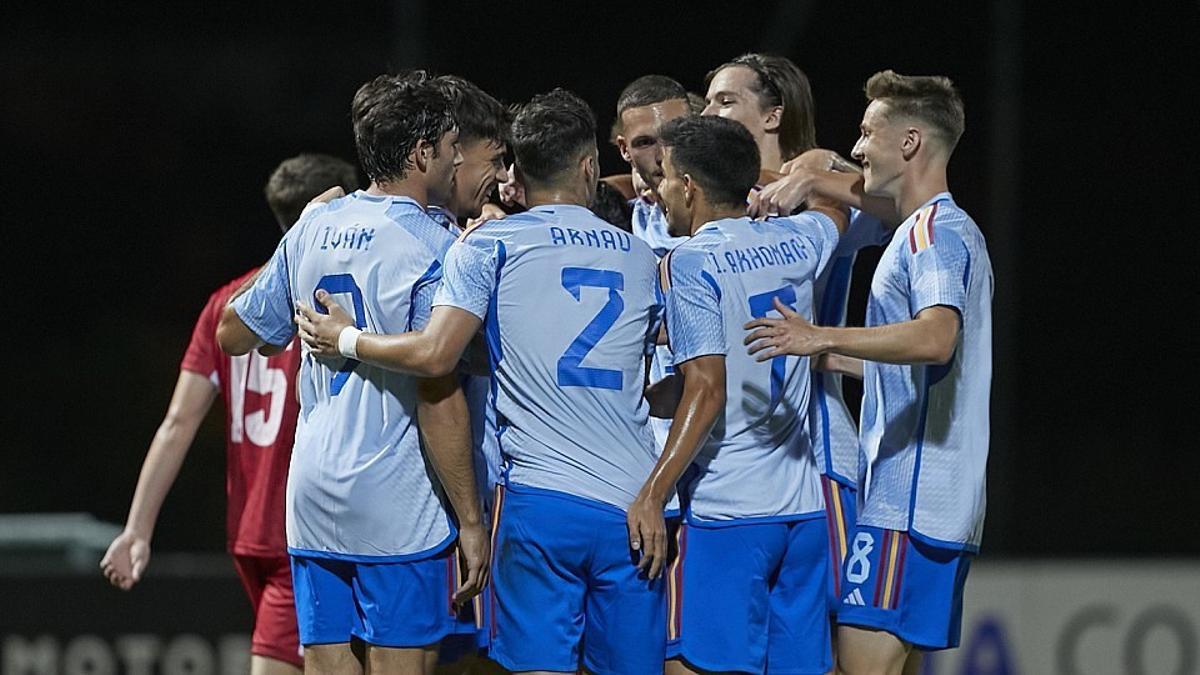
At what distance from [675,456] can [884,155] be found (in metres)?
0.95

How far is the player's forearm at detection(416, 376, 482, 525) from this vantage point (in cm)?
371

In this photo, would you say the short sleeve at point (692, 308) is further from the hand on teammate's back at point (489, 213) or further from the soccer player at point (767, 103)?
the soccer player at point (767, 103)

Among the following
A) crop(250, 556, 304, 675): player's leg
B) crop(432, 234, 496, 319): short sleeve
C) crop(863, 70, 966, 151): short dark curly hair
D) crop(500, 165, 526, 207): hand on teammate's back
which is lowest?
crop(250, 556, 304, 675): player's leg

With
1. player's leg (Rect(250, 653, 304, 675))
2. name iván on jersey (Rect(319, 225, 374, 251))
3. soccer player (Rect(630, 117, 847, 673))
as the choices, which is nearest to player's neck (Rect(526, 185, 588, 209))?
soccer player (Rect(630, 117, 847, 673))

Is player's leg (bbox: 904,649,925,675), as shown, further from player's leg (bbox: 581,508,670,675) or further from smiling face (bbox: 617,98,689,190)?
smiling face (bbox: 617,98,689,190)

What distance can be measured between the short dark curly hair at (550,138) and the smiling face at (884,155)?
708 mm

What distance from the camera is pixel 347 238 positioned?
12.4 ft

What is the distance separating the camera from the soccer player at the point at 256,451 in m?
5.04

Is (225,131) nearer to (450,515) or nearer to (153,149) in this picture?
(153,149)

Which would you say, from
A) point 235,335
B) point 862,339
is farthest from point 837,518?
point 235,335

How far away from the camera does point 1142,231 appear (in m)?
10.1

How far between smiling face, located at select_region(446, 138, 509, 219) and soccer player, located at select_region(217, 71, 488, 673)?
0.04 m

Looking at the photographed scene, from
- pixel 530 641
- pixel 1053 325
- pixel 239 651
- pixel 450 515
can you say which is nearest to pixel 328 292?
pixel 450 515

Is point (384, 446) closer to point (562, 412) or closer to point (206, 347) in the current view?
point (562, 412)
